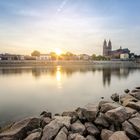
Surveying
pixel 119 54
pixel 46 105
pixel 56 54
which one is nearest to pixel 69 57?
pixel 56 54

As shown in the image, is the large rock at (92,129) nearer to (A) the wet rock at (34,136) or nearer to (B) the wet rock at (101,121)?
(B) the wet rock at (101,121)

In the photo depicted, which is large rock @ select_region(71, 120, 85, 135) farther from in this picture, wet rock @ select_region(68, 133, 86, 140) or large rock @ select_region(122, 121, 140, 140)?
large rock @ select_region(122, 121, 140, 140)

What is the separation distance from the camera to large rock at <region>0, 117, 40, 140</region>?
782cm

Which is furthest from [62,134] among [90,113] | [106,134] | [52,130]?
[90,113]

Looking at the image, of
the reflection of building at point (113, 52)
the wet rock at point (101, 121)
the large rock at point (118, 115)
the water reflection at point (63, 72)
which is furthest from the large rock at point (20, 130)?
the reflection of building at point (113, 52)

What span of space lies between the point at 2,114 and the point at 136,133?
9.47 meters

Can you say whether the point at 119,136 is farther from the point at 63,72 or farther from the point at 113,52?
the point at 113,52

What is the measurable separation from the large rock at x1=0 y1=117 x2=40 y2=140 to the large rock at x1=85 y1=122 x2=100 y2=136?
255 centimetres

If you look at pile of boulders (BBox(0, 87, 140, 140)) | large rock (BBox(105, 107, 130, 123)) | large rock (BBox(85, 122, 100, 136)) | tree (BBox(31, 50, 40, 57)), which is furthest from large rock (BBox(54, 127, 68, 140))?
tree (BBox(31, 50, 40, 57))

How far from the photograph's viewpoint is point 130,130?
7402mm

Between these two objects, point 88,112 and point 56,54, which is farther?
point 56,54

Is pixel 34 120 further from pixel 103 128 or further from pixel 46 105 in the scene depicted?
pixel 46 105

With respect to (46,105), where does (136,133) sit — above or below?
above

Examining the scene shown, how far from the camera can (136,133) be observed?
23.9 feet
